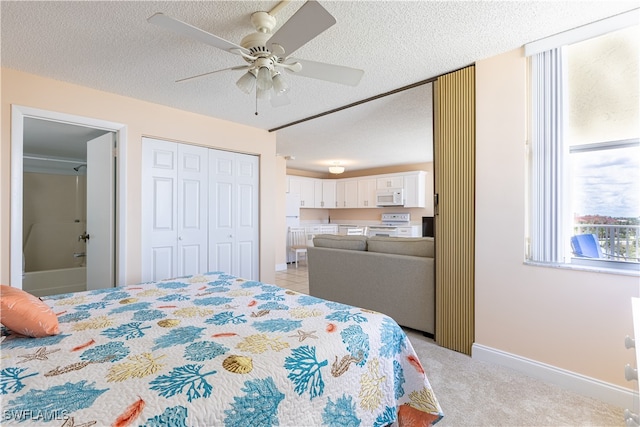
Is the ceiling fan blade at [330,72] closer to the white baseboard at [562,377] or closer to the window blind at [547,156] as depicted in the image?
the window blind at [547,156]

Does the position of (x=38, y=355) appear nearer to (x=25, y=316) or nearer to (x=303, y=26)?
(x=25, y=316)

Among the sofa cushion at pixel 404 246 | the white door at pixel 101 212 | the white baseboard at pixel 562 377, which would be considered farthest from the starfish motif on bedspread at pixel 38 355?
the sofa cushion at pixel 404 246

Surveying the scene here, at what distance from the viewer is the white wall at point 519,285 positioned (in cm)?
186

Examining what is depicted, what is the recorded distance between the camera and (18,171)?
2.54 meters

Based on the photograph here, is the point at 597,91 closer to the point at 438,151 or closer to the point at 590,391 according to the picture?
the point at 438,151

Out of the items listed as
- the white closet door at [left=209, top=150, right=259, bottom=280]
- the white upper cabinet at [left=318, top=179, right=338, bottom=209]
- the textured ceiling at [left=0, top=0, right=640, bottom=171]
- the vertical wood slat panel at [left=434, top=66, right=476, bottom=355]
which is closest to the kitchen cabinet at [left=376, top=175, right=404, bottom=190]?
the white upper cabinet at [left=318, top=179, right=338, bottom=209]

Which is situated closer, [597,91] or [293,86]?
[597,91]

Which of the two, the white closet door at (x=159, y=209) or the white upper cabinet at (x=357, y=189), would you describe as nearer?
the white closet door at (x=159, y=209)

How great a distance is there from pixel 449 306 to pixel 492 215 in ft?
2.80

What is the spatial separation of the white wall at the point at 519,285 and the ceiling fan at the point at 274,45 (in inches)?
49.2

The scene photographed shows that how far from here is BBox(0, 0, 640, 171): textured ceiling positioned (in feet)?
5.78

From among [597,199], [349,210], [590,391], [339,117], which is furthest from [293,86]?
[349,210]

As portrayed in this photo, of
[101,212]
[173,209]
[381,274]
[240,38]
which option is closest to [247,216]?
[173,209]

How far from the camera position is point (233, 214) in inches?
160
